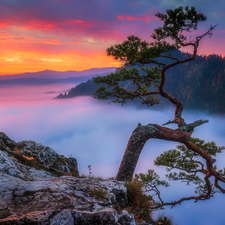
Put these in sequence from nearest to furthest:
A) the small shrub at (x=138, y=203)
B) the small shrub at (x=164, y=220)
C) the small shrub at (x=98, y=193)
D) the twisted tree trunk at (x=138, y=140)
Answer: the small shrub at (x=98, y=193), the small shrub at (x=138, y=203), the small shrub at (x=164, y=220), the twisted tree trunk at (x=138, y=140)

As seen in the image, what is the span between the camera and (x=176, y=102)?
9867mm

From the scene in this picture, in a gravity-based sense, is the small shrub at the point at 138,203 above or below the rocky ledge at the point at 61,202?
below

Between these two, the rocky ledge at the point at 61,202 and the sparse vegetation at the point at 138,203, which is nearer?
the rocky ledge at the point at 61,202

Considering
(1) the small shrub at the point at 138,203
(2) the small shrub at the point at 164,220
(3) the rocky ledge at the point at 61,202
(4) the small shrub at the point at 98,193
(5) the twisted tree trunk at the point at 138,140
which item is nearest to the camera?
(3) the rocky ledge at the point at 61,202

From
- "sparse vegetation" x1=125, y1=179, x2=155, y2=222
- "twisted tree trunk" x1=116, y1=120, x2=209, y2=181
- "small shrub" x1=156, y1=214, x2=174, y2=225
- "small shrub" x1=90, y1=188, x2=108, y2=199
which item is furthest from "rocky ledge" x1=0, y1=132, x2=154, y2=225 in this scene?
"twisted tree trunk" x1=116, y1=120, x2=209, y2=181

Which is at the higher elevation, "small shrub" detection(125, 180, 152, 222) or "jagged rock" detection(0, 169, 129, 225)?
"jagged rock" detection(0, 169, 129, 225)

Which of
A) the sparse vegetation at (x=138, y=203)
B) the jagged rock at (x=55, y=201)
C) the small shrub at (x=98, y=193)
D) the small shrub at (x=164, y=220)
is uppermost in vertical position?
the jagged rock at (x=55, y=201)

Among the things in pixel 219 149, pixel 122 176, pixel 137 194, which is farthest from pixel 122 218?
pixel 219 149

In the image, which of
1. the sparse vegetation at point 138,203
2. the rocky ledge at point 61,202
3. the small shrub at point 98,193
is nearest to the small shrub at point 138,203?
the sparse vegetation at point 138,203

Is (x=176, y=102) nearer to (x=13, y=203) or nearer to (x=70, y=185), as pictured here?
(x=70, y=185)

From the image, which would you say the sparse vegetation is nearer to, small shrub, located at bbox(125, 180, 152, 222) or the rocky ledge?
small shrub, located at bbox(125, 180, 152, 222)

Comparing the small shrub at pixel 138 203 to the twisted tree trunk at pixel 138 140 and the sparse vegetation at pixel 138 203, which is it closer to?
the sparse vegetation at pixel 138 203

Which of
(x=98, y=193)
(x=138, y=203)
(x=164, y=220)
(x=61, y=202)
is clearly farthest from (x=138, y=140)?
(x=61, y=202)

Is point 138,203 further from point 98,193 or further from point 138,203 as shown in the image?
point 98,193
